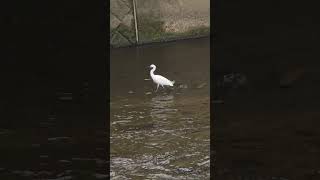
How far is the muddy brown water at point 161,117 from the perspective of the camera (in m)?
7.04

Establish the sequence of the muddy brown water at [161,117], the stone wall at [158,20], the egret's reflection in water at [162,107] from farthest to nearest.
A: the stone wall at [158,20], the egret's reflection in water at [162,107], the muddy brown water at [161,117]

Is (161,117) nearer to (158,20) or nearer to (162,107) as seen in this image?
(162,107)

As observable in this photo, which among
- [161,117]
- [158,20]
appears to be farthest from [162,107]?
[158,20]

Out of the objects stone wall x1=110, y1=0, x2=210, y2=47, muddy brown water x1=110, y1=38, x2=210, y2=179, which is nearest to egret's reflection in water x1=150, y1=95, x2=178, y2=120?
muddy brown water x1=110, y1=38, x2=210, y2=179

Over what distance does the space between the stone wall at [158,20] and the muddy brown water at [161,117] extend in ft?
5.03

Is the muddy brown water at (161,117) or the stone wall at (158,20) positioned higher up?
the stone wall at (158,20)

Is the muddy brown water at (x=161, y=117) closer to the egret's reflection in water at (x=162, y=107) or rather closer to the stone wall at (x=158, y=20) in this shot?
the egret's reflection in water at (x=162, y=107)

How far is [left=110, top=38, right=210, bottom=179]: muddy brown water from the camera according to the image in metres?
7.04

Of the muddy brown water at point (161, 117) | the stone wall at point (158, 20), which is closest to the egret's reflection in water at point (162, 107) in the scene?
the muddy brown water at point (161, 117)
